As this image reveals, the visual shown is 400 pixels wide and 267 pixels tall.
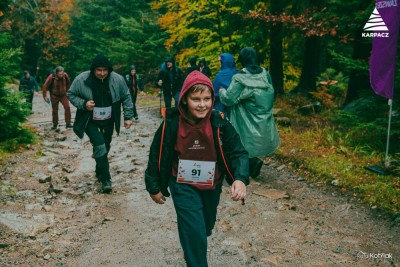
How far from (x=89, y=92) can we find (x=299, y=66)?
15.2m

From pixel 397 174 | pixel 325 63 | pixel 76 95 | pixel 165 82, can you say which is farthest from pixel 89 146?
pixel 325 63

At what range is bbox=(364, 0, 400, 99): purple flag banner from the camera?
7.03 metres

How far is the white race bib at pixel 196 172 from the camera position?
11.4 feet

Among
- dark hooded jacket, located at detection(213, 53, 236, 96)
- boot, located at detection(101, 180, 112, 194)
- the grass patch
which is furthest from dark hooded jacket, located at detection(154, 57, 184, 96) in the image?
boot, located at detection(101, 180, 112, 194)

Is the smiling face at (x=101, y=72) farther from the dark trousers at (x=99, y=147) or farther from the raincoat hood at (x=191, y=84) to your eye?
the raincoat hood at (x=191, y=84)

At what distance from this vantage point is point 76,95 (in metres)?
6.69

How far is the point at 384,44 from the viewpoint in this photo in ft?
23.7

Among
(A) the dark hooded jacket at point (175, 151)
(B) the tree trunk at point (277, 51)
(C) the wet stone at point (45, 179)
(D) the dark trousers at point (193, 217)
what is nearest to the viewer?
(D) the dark trousers at point (193, 217)

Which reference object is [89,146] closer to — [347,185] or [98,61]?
[98,61]

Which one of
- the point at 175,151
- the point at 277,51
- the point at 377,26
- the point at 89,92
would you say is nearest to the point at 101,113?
the point at 89,92

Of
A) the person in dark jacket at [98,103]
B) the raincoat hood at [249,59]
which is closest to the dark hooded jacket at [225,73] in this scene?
the raincoat hood at [249,59]

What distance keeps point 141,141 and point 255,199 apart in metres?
5.65

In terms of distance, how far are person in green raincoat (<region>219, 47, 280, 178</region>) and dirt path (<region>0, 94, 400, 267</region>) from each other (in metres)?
0.88

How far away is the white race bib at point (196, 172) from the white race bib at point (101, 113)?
361cm
